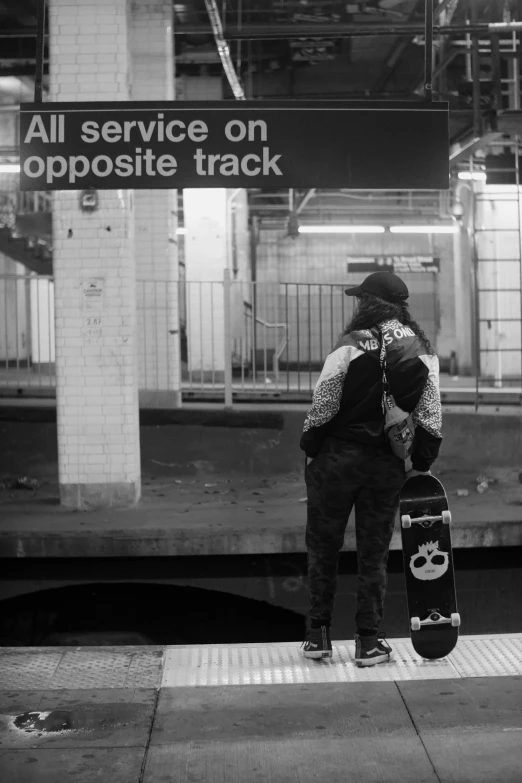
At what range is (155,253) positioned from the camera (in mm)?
11766

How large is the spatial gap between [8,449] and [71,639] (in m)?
3.52

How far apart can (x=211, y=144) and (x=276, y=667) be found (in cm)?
284

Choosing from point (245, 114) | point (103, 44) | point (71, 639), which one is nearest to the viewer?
point (245, 114)

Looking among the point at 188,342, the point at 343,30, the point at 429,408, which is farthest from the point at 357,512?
the point at 188,342

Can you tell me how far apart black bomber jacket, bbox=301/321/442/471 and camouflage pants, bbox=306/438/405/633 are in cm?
9

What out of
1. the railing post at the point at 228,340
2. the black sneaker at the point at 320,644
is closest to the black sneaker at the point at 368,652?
the black sneaker at the point at 320,644

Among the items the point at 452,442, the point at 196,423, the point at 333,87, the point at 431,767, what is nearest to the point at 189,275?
the point at 333,87

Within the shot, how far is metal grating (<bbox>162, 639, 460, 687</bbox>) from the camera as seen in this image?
4406mm

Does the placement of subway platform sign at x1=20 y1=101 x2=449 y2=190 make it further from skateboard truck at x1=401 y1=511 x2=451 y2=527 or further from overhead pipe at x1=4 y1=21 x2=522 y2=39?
overhead pipe at x1=4 y1=21 x2=522 y2=39

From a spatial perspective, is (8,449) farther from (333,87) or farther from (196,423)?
(333,87)

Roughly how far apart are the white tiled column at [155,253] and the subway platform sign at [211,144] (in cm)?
606

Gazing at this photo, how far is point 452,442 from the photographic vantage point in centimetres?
1066

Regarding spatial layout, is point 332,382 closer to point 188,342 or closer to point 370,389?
point 370,389

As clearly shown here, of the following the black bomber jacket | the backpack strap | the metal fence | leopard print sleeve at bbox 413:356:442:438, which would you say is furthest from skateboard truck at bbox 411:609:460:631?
the metal fence
